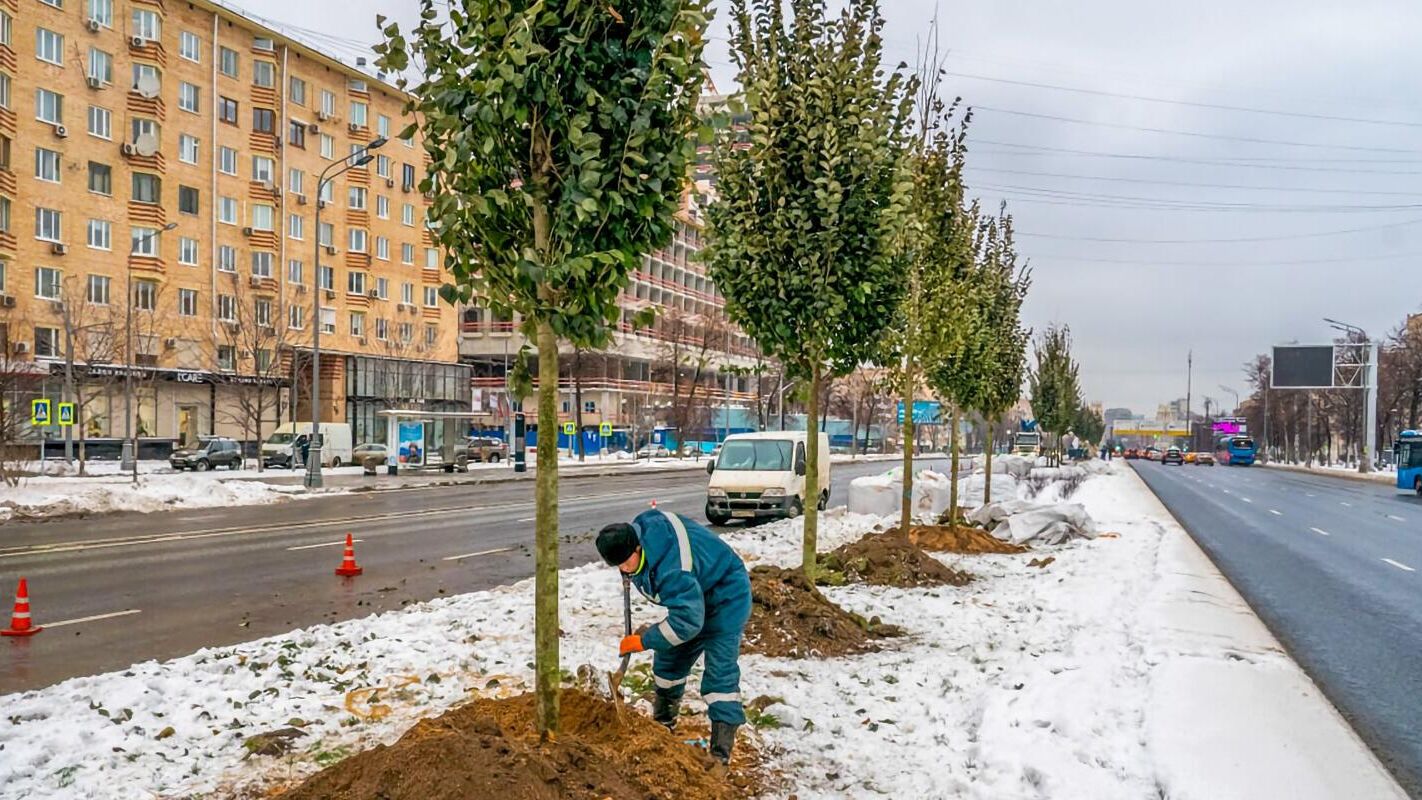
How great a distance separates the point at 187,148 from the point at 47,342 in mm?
12066

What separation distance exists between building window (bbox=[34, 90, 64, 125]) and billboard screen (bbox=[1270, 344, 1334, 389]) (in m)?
68.4

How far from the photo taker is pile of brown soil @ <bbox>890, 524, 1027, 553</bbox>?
14.6m

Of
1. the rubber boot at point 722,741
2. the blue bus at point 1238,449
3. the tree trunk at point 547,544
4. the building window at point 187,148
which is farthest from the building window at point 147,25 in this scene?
the blue bus at point 1238,449

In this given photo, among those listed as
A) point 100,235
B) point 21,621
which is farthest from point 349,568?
point 100,235

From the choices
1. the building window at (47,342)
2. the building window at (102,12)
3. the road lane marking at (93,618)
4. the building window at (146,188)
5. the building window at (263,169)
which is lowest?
the road lane marking at (93,618)

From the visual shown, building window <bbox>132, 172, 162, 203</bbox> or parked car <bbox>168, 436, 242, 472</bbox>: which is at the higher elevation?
building window <bbox>132, 172, 162, 203</bbox>

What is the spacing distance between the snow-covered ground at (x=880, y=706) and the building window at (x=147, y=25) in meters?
44.8

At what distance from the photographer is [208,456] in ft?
127

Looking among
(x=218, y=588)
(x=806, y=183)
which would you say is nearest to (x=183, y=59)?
(x=218, y=588)

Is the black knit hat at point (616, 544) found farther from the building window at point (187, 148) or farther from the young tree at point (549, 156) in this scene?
the building window at point (187, 148)

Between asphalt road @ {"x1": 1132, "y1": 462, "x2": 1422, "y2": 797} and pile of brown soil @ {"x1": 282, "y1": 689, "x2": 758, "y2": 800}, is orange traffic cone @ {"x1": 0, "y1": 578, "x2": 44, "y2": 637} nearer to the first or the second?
pile of brown soil @ {"x1": 282, "y1": 689, "x2": 758, "y2": 800}

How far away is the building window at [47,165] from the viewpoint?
39.1 meters

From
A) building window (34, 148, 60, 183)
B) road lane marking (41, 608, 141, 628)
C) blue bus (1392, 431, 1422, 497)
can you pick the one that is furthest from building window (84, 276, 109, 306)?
blue bus (1392, 431, 1422, 497)

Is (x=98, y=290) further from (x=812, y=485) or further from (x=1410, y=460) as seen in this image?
(x=1410, y=460)
